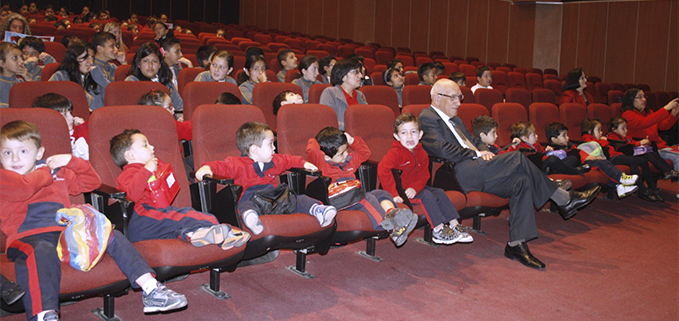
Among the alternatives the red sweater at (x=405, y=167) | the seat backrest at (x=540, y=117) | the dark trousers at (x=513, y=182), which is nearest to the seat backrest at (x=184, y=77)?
the red sweater at (x=405, y=167)

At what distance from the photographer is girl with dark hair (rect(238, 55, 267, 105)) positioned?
4.24m

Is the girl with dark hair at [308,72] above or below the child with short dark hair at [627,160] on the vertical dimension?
above

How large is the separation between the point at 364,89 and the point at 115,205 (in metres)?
2.46

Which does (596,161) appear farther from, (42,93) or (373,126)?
(42,93)

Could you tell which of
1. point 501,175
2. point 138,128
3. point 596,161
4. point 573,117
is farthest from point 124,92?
point 573,117

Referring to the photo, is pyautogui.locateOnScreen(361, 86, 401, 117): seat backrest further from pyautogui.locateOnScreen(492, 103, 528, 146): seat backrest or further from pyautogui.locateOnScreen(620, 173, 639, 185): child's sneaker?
pyautogui.locateOnScreen(620, 173, 639, 185): child's sneaker

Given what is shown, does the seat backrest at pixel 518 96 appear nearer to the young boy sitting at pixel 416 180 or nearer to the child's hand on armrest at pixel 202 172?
the young boy sitting at pixel 416 180

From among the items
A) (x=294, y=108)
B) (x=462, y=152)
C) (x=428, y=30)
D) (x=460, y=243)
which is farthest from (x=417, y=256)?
(x=428, y=30)

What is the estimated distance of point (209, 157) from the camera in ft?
8.93

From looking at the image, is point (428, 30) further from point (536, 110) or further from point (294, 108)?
point (294, 108)

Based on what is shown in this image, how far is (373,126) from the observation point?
3428 millimetres

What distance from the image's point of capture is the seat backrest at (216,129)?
8.87 ft

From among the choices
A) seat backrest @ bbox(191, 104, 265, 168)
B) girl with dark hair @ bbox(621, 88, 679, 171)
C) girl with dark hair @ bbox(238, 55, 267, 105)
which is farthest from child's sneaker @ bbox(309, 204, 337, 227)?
girl with dark hair @ bbox(621, 88, 679, 171)

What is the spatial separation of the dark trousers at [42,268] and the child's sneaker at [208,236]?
0.68ft
